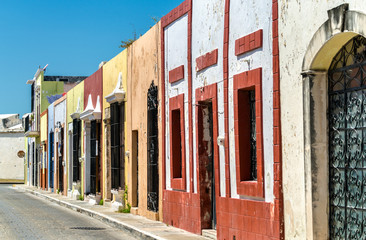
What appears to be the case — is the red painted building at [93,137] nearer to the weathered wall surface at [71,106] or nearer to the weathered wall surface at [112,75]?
the weathered wall surface at [112,75]

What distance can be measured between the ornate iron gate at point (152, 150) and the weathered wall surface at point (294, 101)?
22.4 ft

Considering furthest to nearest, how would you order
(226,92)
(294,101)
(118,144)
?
(118,144) < (226,92) < (294,101)

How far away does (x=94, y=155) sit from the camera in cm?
2427

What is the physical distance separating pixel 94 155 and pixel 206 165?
11.4 meters

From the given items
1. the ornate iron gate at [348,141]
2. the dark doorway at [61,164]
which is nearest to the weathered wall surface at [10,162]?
the dark doorway at [61,164]

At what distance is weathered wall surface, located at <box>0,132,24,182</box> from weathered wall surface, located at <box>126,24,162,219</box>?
43.0m

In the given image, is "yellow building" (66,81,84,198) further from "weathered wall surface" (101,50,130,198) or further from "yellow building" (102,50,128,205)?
"yellow building" (102,50,128,205)

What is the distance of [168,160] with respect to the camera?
608 inches

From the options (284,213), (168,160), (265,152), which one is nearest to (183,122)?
(168,160)

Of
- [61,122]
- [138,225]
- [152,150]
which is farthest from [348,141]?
[61,122]

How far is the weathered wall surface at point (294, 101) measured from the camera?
29.5 ft

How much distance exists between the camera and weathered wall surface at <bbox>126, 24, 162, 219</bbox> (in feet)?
54.9

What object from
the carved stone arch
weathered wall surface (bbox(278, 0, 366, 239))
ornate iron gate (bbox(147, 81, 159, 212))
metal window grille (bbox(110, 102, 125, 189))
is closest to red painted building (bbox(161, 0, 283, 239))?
weathered wall surface (bbox(278, 0, 366, 239))

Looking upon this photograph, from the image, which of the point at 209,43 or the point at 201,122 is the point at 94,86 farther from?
the point at 209,43
